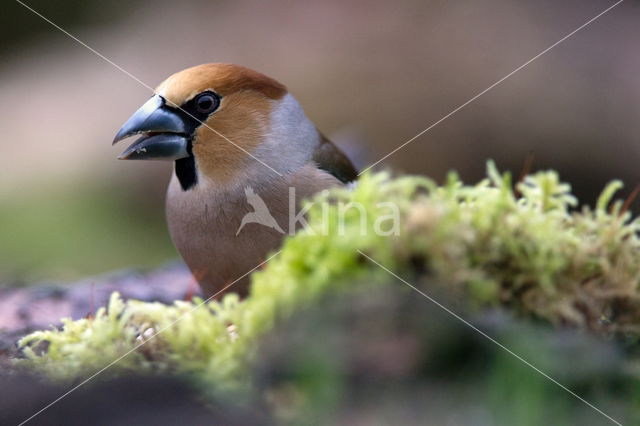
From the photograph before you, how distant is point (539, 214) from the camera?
1689mm

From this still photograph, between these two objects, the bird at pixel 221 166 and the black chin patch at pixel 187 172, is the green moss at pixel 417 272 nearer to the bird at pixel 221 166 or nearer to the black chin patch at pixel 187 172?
the bird at pixel 221 166

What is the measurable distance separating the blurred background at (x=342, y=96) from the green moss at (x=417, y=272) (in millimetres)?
5566

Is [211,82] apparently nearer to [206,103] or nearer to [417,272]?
[206,103]

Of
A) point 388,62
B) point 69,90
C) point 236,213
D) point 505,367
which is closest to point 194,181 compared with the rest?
point 236,213

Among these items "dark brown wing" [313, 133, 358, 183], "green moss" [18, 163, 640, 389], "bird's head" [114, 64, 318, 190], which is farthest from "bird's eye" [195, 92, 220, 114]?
"green moss" [18, 163, 640, 389]

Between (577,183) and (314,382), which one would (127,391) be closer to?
(314,382)

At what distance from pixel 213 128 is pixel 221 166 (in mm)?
171

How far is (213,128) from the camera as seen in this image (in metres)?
3.26

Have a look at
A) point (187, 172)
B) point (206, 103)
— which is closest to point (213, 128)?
point (206, 103)

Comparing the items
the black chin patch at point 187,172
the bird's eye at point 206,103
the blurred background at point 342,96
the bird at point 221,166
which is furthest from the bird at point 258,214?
the blurred background at point 342,96

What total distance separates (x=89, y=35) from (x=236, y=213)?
8.41 m

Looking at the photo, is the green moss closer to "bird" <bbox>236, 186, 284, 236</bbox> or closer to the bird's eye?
"bird" <bbox>236, 186, 284, 236</bbox>

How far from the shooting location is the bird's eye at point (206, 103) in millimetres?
3223

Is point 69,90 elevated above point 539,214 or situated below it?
above
